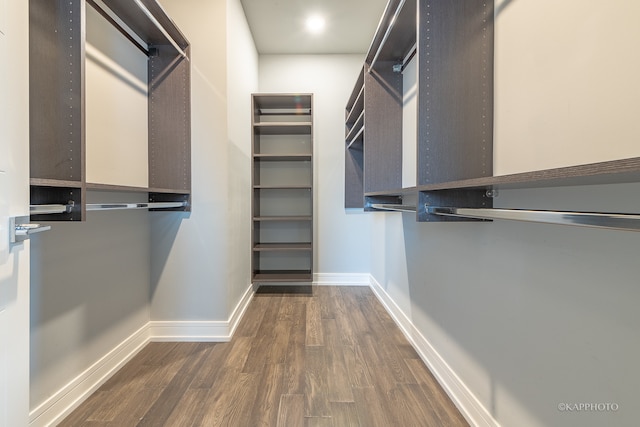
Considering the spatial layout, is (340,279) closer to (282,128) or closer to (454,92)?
(282,128)

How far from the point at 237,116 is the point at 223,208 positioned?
857 millimetres

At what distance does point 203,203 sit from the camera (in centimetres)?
200

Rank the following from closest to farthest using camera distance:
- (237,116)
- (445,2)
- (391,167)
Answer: (445,2) < (391,167) < (237,116)

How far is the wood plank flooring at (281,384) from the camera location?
1.30 meters

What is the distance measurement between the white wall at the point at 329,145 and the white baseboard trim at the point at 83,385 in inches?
78.9

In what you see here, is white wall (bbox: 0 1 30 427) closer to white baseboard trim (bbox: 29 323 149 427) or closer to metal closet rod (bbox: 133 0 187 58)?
white baseboard trim (bbox: 29 323 149 427)

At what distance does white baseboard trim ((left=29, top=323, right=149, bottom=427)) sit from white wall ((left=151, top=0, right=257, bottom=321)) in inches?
10.7

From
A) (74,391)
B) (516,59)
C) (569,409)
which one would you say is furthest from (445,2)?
(74,391)

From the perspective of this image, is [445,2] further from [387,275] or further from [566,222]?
[387,275]

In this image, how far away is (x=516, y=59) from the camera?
101 centimetres

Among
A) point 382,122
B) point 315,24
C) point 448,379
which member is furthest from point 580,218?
point 315,24

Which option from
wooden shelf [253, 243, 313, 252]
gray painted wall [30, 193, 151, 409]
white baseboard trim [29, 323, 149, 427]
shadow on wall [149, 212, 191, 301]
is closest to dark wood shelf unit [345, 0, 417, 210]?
wooden shelf [253, 243, 313, 252]

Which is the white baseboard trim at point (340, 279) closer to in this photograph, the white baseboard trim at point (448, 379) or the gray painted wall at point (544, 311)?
the white baseboard trim at point (448, 379)

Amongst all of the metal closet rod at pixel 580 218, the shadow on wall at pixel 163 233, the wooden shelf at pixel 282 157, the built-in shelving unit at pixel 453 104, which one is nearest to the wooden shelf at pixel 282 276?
the shadow on wall at pixel 163 233
